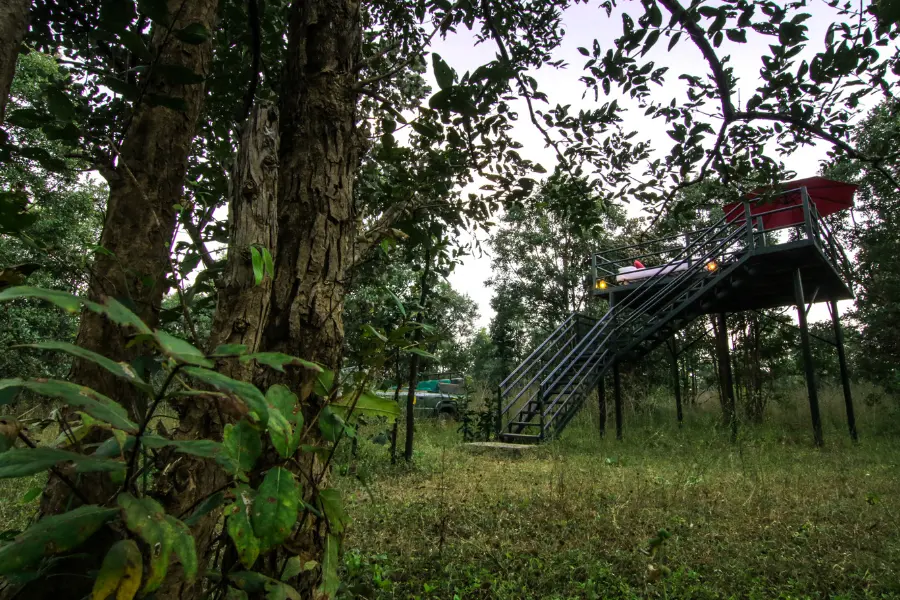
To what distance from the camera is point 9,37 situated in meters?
0.87

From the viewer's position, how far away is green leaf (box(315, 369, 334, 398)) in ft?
3.35

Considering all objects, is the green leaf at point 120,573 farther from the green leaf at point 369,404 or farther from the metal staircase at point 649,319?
the metal staircase at point 649,319

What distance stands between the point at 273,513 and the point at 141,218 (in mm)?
1031

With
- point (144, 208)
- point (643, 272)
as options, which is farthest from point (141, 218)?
point (643, 272)

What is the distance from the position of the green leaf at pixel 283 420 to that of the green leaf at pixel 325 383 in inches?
9.8

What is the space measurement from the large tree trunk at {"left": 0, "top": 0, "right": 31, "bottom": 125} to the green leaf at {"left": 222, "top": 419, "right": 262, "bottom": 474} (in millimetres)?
665

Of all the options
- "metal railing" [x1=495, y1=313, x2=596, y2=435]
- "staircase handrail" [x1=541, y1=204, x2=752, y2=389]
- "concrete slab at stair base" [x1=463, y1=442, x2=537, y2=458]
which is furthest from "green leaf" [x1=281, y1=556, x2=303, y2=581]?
"staircase handrail" [x1=541, y1=204, x2=752, y2=389]

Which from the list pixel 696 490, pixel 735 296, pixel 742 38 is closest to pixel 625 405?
pixel 735 296

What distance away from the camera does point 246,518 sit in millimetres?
614

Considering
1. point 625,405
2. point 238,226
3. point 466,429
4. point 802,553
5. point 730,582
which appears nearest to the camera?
point 238,226

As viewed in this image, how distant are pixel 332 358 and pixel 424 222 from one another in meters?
0.99

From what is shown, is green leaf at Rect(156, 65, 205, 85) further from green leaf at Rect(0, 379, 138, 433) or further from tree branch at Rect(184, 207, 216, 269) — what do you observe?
green leaf at Rect(0, 379, 138, 433)

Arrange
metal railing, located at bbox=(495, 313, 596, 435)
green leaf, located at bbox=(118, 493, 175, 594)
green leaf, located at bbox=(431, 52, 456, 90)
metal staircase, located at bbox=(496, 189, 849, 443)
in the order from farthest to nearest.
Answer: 1. metal railing, located at bbox=(495, 313, 596, 435)
2. metal staircase, located at bbox=(496, 189, 849, 443)
3. green leaf, located at bbox=(431, 52, 456, 90)
4. green leaf, located at bbox=(118, 493, 175, 594)

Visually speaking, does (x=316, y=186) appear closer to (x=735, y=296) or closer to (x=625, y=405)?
(x=735, y=296)
